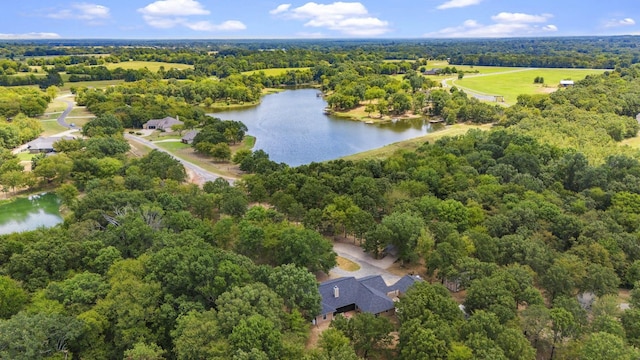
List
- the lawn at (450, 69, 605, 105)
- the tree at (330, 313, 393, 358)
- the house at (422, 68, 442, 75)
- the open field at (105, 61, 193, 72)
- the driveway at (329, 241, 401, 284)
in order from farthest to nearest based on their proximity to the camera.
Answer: the open field at (105, 61, 193, 72) → the house at (422, 68, 442, 75) → the lawn at (450, 69, 605, 105) → the driveway at (329, 241, 401, 284) → the tree at (330, 313, 393, 358)

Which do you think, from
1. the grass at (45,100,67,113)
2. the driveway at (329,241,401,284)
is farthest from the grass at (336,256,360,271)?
the grass at (45,100,67,113)

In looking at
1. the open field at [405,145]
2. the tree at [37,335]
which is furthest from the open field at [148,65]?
the tree at [37,335]

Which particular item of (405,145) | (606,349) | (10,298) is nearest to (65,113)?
(405,145)

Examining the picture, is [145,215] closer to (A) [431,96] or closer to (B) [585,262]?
(B) [585,262]

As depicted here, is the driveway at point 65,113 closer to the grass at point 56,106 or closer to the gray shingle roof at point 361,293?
the grass at point 56,106

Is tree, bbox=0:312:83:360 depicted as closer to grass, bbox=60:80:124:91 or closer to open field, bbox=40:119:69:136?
open field, bbox=40:119:69:136

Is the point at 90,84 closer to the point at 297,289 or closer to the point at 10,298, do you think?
the point at 10,298
